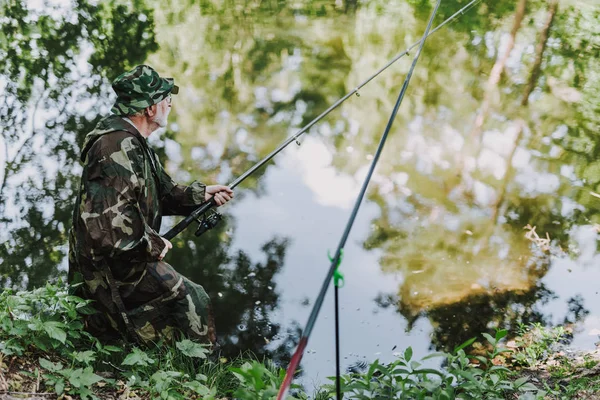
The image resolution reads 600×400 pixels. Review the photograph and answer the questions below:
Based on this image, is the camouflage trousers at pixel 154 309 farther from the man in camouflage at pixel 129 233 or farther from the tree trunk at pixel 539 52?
the tree trunk at pixel 539 52

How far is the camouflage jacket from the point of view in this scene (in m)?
2.94

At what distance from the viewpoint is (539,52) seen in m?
9.47

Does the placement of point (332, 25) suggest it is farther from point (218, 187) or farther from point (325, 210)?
point (218, 187)

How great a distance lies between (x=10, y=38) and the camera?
331 inches

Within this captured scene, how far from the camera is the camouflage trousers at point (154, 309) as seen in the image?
3.16 m

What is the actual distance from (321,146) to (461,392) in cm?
419

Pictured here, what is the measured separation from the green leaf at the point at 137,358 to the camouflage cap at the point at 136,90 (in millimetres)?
1192

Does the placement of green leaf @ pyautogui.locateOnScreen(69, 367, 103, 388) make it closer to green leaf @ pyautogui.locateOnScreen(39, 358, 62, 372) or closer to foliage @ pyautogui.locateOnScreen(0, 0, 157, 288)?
green leaf @ pyautogui.locateOnScreen(39, 358, 62, 372)

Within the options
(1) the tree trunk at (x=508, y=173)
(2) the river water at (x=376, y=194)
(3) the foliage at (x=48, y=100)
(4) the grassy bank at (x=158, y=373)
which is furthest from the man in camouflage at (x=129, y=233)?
(1) the tree trunk at (x=508, y=173)

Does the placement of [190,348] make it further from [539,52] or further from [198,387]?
[539,52]

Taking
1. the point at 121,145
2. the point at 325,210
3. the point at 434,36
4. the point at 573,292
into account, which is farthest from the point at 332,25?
the point at 121,145

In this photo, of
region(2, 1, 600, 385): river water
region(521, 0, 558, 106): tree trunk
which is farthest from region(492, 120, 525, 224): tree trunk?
region(521, 0, 558, 106): tree trunk

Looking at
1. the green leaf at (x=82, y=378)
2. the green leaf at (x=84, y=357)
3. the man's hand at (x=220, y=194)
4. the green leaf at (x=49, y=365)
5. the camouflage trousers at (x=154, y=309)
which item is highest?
the man's hand at (x=220, y=194)

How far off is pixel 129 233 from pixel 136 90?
0.72 metres
